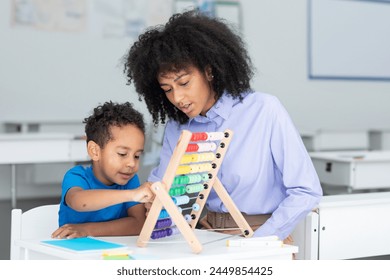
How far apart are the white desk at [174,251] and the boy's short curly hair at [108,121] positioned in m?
0.39

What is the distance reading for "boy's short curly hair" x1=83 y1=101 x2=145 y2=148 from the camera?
2.04 meters

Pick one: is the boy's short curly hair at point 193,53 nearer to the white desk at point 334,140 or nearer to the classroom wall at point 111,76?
the classroom wall at point 111,76

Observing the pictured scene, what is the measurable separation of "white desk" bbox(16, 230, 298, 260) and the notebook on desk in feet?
0.07

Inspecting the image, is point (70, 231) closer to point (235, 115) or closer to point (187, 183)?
point (187, 183)

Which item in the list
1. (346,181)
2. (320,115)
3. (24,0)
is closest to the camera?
(346,181)

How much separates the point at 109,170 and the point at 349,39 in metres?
7.64

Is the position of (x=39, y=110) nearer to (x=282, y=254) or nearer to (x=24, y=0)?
(x=24, y=0)

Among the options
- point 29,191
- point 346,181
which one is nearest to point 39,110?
point 29,191

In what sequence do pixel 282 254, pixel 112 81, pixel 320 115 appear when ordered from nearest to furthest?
pixel 282 254 < pixel 112 81 < pixel 320 115

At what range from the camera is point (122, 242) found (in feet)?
5.74

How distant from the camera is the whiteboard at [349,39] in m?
8.87

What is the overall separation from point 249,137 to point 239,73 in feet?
0.72

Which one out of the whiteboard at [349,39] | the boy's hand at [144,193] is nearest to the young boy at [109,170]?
the boy's hand at [144,193]

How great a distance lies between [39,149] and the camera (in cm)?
525
